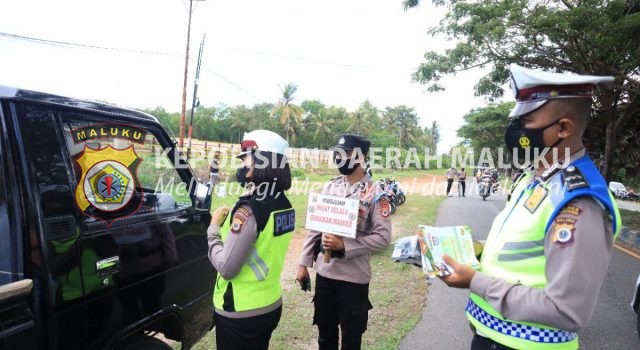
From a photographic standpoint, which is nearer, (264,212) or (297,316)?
(264,212)

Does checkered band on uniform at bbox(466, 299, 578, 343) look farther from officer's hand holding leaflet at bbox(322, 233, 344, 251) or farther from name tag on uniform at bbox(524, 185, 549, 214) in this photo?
officer's hand holding leaflet at bbox(322, 233, 344, 251)

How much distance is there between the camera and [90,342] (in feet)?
6.13

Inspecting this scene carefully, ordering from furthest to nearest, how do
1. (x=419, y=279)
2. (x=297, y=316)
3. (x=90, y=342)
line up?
(x=419, y=279)
(x=297, y=316)
(x=90, y=342)

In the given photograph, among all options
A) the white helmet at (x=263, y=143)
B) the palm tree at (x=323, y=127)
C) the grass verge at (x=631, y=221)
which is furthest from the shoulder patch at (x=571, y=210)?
the palm tree at (x=323, y=127)

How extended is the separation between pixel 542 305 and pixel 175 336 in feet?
7.26

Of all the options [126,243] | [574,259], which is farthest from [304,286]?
[574,259]

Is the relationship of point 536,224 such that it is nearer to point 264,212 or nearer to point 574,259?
point 574,259

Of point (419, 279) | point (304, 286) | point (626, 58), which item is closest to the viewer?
point (304, 286)

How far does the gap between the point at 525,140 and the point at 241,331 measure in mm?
1703

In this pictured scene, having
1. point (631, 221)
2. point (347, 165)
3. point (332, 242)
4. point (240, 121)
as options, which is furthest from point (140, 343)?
point (240, 121)

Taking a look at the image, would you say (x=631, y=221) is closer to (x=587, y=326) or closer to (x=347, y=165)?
(x=587, y=326)

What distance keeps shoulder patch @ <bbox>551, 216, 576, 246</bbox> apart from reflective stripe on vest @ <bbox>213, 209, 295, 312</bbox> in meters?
1.33

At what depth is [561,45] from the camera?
8750mm

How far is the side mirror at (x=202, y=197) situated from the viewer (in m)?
2.82
